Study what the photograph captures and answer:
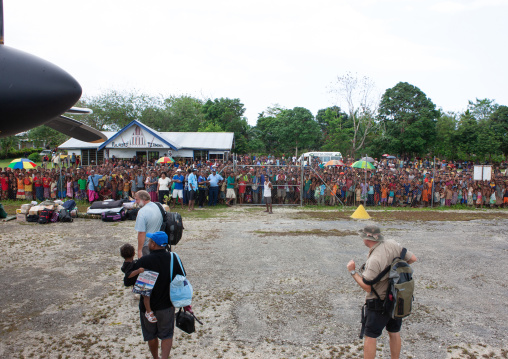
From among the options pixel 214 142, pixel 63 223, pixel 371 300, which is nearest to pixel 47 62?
pixel 371 300

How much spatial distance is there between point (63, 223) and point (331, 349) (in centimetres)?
1102

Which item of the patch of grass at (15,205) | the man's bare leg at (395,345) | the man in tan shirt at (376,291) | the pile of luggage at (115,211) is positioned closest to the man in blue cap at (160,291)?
the man in tan shirt at (376,291)

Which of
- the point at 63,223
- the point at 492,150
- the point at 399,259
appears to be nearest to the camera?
the point at 399,259

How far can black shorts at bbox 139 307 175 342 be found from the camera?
384cm

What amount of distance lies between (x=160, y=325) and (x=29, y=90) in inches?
103

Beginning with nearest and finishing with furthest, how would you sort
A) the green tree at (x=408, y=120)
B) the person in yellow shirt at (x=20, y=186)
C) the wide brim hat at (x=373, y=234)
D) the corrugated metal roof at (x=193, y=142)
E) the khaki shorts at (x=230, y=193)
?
the wide brim hat at (x=373, y=234)
the khaki shorts at (x=230, y=193)
the person in yellow shirt at (x=20, y=186)
the corrugated metal roof at (x=193, y=142)
the green tree at (x=408, y=120)

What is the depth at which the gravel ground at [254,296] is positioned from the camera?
4535mm

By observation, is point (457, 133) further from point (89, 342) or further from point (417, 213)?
point (89, 342)

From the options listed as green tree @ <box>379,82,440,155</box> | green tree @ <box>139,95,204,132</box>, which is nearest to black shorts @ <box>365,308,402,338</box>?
green tree @ <box>379,82,440,155</box>

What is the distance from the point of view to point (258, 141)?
48.2 metres

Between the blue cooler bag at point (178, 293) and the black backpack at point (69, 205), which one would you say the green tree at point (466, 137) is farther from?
the blue cooler bag at point (178, 293)

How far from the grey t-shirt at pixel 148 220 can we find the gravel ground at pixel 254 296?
1.31 meters

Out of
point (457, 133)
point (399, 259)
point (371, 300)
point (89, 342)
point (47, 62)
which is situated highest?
point (457, 133)

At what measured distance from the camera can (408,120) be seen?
138 feet
